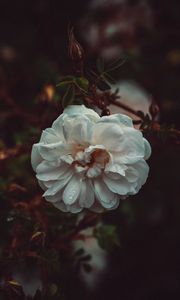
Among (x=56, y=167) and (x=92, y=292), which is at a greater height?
(x=56, y=167)

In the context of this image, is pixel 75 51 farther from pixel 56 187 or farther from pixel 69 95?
pixel 56 187

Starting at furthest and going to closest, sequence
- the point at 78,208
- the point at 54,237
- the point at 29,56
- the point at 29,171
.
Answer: the point at 29,56
the point at 29,171
the point at 54,237
the point at 78,208

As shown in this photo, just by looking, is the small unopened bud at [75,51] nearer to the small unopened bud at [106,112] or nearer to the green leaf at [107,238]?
the small unopened bud at [106,112]

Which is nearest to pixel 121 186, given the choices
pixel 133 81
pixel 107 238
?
pixel 107 238

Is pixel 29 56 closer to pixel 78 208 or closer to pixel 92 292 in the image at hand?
pixel 92 292

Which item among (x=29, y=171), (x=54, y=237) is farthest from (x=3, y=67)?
(x=54, y=237)

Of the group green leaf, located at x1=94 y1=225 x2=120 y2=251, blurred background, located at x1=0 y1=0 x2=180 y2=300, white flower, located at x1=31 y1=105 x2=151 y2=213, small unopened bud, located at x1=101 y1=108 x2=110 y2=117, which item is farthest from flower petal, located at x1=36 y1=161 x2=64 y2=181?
blurred background, located at x1=0 y1=0 x2=180 y2=300
